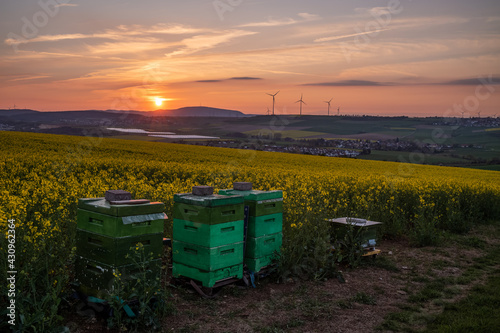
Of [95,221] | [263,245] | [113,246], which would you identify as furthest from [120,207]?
[263,245]

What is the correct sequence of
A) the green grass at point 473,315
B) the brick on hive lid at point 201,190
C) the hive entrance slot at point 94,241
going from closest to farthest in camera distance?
the hive entrance slot at point 94,241, the green grass at point 473,315, the brick on hive lid at point 201,190

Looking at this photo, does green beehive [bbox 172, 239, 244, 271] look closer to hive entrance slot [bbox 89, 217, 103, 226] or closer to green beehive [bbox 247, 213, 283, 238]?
green beehive [bbox 247, 213, 283, 238]

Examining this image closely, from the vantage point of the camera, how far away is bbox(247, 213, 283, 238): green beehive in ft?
25.7

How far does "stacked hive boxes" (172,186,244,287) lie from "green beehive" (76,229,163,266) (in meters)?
0.86

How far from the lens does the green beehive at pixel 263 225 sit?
7820 millimetres

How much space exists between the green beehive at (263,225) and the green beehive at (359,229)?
2.39 meters

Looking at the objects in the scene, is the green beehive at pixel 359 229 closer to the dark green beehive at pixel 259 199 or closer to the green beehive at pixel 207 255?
the dark green beehive at pixel 259 199

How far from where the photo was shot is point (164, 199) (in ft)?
33.4

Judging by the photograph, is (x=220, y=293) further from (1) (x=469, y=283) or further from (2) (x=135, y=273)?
(1) (x=469, y=283)

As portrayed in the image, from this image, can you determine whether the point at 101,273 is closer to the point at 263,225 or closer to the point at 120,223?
the point at 120,223

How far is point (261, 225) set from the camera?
7938 millimetres

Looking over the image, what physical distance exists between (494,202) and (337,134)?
118982 millimetres

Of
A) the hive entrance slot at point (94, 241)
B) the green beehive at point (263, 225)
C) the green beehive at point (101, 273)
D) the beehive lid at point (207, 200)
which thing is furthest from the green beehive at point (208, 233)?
the hive entrance slot at point (94, 241)

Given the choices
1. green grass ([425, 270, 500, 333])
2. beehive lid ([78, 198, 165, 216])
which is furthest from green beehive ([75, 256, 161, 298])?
green grass ([425, 270, 500, 333])
